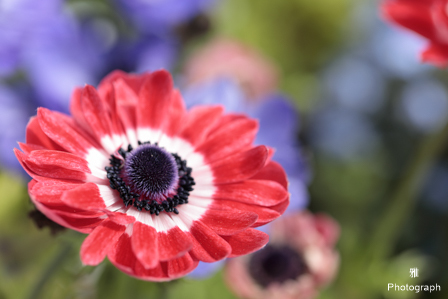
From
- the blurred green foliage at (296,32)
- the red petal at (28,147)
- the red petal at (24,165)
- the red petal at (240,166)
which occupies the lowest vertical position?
the red petal at (24,165)

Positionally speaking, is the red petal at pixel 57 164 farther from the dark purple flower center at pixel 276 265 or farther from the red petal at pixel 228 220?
the dark purple flower center at pixel 276 265

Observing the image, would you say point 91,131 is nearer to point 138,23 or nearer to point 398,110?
point 138,23

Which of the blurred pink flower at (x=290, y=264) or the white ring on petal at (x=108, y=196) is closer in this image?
the white ring on petal at (x=108, y=196)

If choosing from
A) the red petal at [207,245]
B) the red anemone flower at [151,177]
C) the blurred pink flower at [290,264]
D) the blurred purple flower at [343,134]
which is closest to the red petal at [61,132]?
the red anemone flower at [151,177]

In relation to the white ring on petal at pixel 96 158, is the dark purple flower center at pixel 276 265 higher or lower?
higher

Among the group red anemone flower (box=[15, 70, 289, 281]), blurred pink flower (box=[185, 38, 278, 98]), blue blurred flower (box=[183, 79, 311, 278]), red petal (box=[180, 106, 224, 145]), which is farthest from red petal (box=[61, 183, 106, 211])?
blurred pink flower (box=[185, 38, 278, 98])

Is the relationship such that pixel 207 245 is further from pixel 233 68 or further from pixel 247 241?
pixel 233 68

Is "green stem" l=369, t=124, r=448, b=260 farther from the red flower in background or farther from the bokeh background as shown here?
the red flower in background
